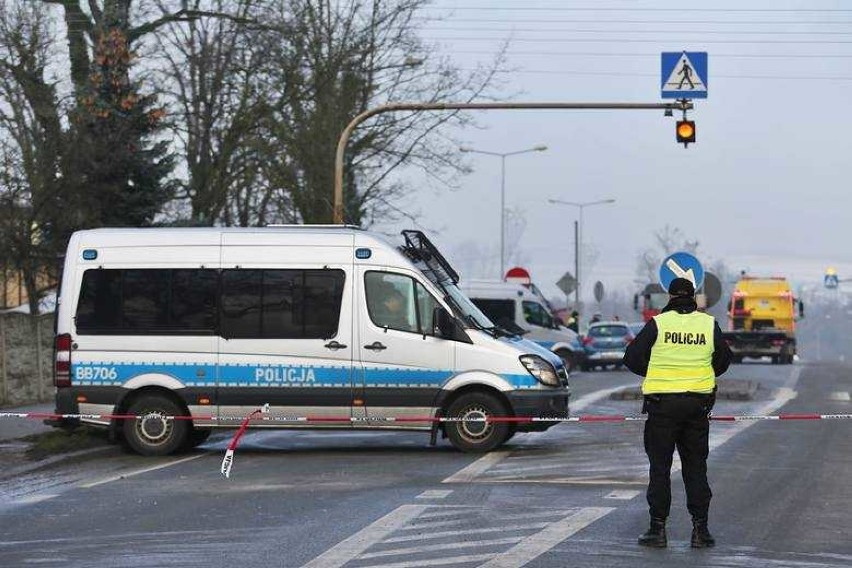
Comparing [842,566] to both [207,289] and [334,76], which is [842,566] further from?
[334,76]

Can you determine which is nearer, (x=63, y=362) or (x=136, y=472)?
(x=136, y=472)

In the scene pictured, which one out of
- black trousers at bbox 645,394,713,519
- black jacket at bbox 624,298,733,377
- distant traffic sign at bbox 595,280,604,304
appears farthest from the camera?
distant traffic sign at bbox 595,280,604,304

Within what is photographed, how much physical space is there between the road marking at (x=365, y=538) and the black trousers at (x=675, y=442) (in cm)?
184

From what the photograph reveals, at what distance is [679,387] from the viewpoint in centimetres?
972

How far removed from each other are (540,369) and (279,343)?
283 centimetres

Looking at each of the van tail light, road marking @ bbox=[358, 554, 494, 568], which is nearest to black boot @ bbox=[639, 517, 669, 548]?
road marking @ bbox=[358, 554, 494, 568]

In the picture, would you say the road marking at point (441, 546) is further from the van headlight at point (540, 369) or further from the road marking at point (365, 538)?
the van headlight at point (540, 369)

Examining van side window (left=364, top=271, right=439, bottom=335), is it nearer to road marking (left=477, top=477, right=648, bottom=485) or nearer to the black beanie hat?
road marking (left=477, top=477, right=648, bottom=485)

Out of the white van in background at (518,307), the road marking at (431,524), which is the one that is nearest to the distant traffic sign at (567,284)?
the white van in background at (518,307)

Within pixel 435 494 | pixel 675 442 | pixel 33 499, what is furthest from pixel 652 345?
pixel 33 499

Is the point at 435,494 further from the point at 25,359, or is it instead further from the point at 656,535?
the point at 25,359

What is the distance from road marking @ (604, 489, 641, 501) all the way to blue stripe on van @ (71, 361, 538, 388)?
142 inches

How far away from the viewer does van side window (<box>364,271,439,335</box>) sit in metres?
16.1

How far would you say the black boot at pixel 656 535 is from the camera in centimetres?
953
